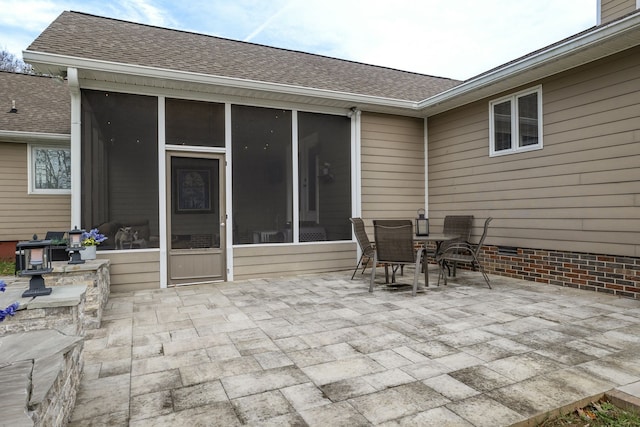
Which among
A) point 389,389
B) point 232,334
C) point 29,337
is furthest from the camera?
point 232,334

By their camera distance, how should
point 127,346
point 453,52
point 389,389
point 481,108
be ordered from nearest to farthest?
point 389,389 < point 127,346 < point 481,108 < point 453,52

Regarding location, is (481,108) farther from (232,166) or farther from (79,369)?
(79,369)

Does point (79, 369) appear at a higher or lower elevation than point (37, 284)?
lower

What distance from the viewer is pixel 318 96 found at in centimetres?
572

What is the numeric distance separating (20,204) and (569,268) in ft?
30.6

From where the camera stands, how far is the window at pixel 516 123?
17.2ft

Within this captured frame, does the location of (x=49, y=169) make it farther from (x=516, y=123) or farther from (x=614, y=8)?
(x=614, y=8)

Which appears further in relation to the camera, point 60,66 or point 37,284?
point 60,66

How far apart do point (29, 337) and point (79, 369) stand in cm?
66

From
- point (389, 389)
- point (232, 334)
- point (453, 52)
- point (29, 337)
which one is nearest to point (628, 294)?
point (389, 389)

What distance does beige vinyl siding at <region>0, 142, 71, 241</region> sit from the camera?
718 cm

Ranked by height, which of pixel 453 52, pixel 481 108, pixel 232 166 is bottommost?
pixel 232 166

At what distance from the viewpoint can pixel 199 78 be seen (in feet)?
16.4

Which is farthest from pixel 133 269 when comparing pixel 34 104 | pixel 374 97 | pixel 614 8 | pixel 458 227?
pixel 614 8
